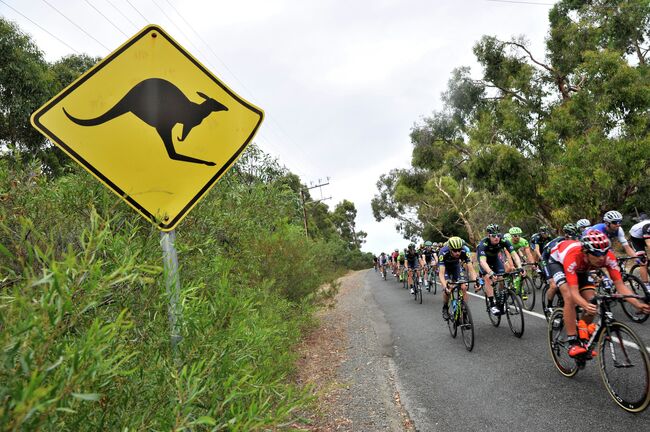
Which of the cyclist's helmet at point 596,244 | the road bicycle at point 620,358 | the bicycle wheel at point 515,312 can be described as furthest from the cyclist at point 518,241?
the road bicycle at point 620,358

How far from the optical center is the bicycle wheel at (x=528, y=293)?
9.91 metres

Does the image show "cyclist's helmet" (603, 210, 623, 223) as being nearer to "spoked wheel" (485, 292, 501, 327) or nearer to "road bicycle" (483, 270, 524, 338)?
"road bicycle" (483, 270, 524, 338)

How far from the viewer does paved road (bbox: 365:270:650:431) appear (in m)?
4.13

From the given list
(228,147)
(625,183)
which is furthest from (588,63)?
(228,147)

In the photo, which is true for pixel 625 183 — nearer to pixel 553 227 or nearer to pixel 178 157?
pixel 553 227

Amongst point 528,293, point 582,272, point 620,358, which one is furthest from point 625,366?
point 528,293

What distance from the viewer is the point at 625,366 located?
13.5 feet

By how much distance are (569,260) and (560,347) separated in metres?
1.27

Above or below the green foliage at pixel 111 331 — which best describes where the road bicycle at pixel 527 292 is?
below

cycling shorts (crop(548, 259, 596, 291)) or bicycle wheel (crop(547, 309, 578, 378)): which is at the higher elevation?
cycling shorts (crop(548, 259, 596, 291))

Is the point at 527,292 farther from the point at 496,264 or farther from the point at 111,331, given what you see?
the point at 111,331

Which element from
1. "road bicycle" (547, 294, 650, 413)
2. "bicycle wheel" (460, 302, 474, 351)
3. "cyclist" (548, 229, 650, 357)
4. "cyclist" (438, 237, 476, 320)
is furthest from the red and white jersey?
"cyclist" (438, 237, 476, 320)

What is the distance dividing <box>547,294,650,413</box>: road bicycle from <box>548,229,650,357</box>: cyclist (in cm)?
13

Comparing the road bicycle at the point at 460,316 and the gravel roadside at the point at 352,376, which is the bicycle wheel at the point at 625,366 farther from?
the road bicycle at the point at 460,316
